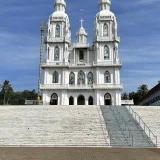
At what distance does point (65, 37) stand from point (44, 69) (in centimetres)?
755

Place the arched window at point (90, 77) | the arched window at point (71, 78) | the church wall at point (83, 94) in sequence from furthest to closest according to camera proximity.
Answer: the arched window at point (71, 78), the arched window at point (90, 77), the church wall at point (83, 94)

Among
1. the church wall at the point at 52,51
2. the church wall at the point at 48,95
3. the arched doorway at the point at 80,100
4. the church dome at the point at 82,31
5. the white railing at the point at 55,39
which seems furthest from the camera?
the church dome at the point at 82,31

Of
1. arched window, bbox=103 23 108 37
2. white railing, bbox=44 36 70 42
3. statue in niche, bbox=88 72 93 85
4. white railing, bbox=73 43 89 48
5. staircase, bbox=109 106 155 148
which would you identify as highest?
arched window, bbox=103 23 108 37

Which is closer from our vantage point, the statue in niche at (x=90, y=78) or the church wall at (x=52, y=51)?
the statue in niche at (x=90, y=78)

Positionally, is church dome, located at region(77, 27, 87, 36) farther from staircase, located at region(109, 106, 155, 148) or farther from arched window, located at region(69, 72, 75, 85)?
staircase, located at region(109, 106, 155, 148)

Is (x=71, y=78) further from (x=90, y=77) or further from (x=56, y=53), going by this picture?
(x=56, y=53)

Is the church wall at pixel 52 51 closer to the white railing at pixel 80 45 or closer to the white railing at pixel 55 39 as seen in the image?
the white railing at pixel 55 39

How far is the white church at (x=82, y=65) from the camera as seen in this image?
4741 cm

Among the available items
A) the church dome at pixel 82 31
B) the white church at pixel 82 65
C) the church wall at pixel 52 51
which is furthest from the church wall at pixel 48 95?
the church dome at pixel 82 31

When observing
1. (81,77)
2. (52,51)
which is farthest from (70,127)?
(52,51)

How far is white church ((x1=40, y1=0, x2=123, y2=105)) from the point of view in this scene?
156 feet

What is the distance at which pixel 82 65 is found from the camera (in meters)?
49.0

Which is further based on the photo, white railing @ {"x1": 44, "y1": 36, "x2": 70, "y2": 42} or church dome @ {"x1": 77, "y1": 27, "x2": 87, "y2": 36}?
church dome @ {"x1": 77, "y1": 27, "x2": 87, "y2": 36}

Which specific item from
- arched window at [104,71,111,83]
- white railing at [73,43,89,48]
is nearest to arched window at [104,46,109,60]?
arched window at [104,71,111,83]
